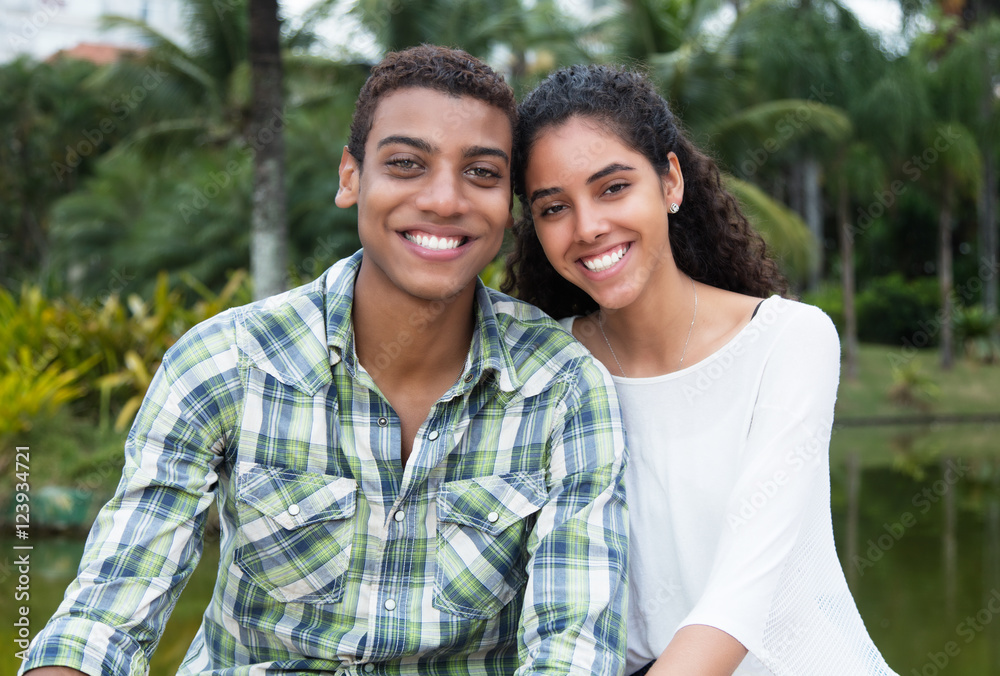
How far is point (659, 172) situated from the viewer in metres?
2.35

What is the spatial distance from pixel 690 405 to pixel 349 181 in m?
0.97

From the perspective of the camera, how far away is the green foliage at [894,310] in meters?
21.6

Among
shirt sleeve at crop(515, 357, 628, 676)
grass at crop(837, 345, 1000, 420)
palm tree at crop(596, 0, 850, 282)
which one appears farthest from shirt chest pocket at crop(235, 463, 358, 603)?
grass at crop(837, 345, 1000, 420)

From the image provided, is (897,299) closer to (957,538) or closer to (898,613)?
(957,538)

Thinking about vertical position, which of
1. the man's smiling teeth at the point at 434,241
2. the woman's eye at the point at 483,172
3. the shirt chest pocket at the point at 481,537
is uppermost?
the woman's eye at the point at 483,172

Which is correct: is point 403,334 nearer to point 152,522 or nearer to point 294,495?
point 294,495

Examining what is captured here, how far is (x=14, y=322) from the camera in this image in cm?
808

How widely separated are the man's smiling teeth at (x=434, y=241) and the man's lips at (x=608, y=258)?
36 cm

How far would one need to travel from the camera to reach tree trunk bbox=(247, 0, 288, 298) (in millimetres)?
7039

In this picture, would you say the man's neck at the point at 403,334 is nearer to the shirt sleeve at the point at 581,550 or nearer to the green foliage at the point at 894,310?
the shirt sleeve at the point at 581,550

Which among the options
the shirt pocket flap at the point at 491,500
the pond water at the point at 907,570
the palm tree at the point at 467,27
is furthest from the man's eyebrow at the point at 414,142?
the palm tree at the point at 467,27

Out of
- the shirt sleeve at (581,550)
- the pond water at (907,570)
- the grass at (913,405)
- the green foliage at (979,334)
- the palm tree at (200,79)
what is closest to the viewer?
the shirt sleeve at (581,550)

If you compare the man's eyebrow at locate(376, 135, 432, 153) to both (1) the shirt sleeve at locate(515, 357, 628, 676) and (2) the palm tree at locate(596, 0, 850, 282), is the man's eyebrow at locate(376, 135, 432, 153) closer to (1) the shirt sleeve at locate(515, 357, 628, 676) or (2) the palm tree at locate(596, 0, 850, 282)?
(1) the shirt sleeve at locate(515, 357, 628, 676)

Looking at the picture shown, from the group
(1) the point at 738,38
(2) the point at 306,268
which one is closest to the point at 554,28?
(1) the point at 738,38
